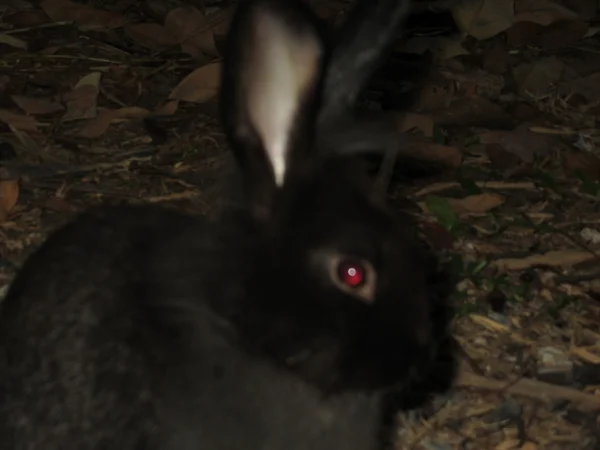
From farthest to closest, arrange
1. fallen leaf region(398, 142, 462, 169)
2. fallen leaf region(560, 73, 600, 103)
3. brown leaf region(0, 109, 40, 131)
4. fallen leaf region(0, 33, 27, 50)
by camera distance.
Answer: fallen leaf region(0, 33, 27, 50)
fallen leaf region(560, 73, 600, 103)
brown leaf region(0, 109, 40, 131)
fallen leaf region(398, 142, 462, 169)

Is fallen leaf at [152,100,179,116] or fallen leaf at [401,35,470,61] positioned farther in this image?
fallen leaf at [401,35,470,61]

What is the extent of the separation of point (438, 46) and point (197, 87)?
94 centimetres

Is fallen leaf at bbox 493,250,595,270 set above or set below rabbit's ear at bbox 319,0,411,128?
below

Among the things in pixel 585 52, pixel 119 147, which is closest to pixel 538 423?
pixel 119 147

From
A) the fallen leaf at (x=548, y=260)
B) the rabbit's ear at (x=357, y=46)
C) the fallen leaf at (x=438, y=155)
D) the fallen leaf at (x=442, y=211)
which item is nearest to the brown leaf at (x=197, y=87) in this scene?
the fallen leaf at (x=438, y=155)

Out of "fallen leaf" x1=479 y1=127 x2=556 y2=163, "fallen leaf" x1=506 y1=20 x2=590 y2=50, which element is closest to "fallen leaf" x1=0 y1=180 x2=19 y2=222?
"fallen leaf" x1=479 y1=127 x2=556 y2=163

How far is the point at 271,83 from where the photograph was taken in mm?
1603

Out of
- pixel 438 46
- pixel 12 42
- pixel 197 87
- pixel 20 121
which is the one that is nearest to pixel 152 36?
pixel 12 42

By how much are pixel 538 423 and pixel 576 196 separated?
3.10 ft

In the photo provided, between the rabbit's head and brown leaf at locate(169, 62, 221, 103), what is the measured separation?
182 cm

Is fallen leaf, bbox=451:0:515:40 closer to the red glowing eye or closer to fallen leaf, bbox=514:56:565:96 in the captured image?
fallen leaf, bbox=514:56:565:96

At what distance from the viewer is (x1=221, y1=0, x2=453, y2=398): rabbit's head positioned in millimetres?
1602

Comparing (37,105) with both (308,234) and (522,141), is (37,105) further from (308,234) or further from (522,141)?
(308,234)

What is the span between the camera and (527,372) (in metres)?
2.55
